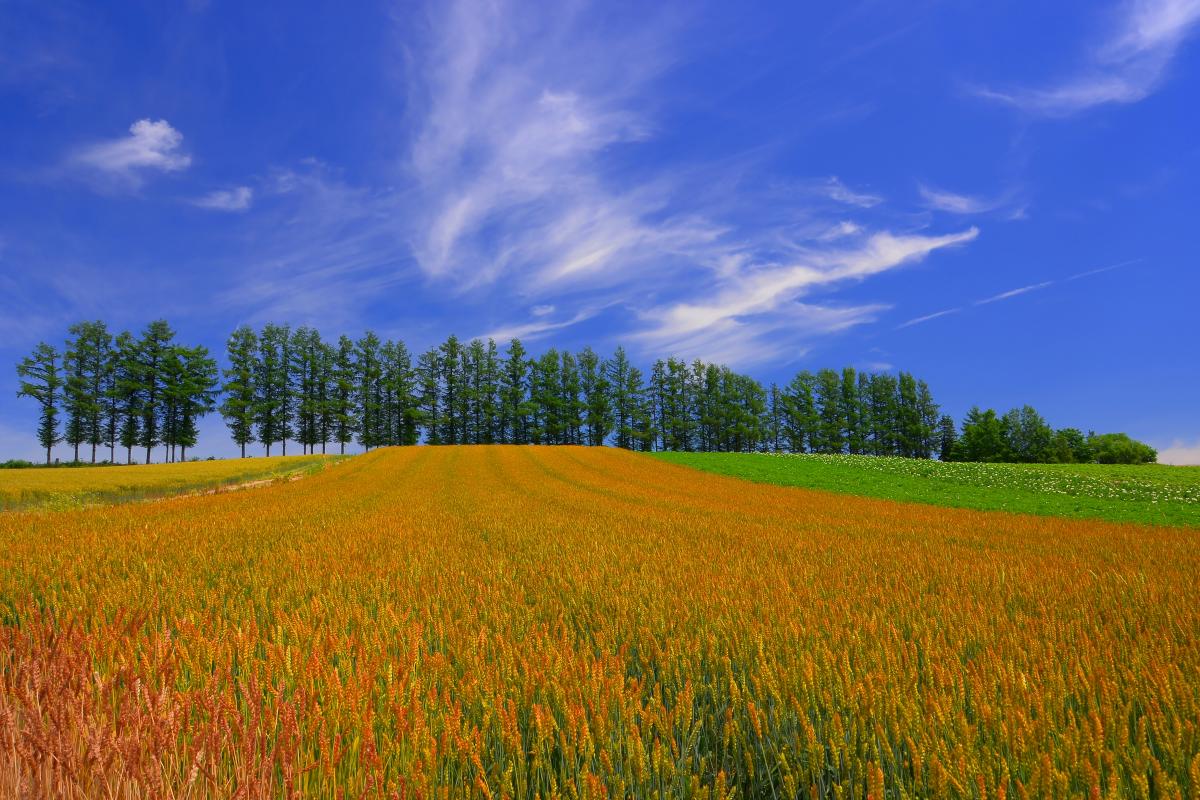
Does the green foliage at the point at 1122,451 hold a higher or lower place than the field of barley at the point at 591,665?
lower

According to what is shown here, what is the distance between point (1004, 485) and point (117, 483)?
47.8 metres

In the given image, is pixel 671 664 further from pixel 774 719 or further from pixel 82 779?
pixel 82 779

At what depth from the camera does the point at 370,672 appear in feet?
10.00

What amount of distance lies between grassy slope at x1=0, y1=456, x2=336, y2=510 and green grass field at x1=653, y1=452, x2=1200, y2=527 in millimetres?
31122

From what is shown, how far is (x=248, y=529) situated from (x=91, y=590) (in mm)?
4972

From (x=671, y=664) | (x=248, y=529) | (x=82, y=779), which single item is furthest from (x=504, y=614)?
(x=248, y=529)

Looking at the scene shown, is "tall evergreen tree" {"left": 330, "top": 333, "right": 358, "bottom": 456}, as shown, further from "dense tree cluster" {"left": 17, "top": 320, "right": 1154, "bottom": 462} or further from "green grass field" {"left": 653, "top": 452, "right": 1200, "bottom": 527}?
"green grass field" {"left": 653, "top": 452, "right": 1200, "bottom": 527}

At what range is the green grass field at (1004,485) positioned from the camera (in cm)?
2172

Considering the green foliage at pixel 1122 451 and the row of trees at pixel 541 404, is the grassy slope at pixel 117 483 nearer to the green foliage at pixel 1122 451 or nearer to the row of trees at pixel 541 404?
the row of trees at pixel 541 404

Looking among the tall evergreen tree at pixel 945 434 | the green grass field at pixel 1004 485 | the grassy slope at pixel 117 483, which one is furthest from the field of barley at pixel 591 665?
the tall evergreen tree at pixel 945 434

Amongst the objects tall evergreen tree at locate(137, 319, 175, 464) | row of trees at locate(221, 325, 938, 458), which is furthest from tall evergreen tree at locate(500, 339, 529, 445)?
tall evergreen tree at locate(137, 319, 175, 464)

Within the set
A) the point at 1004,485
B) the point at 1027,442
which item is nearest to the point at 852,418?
the point at 1027,442

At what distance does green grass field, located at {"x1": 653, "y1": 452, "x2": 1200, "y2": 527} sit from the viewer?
21719 mm

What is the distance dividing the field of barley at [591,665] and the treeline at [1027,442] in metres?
77.2
